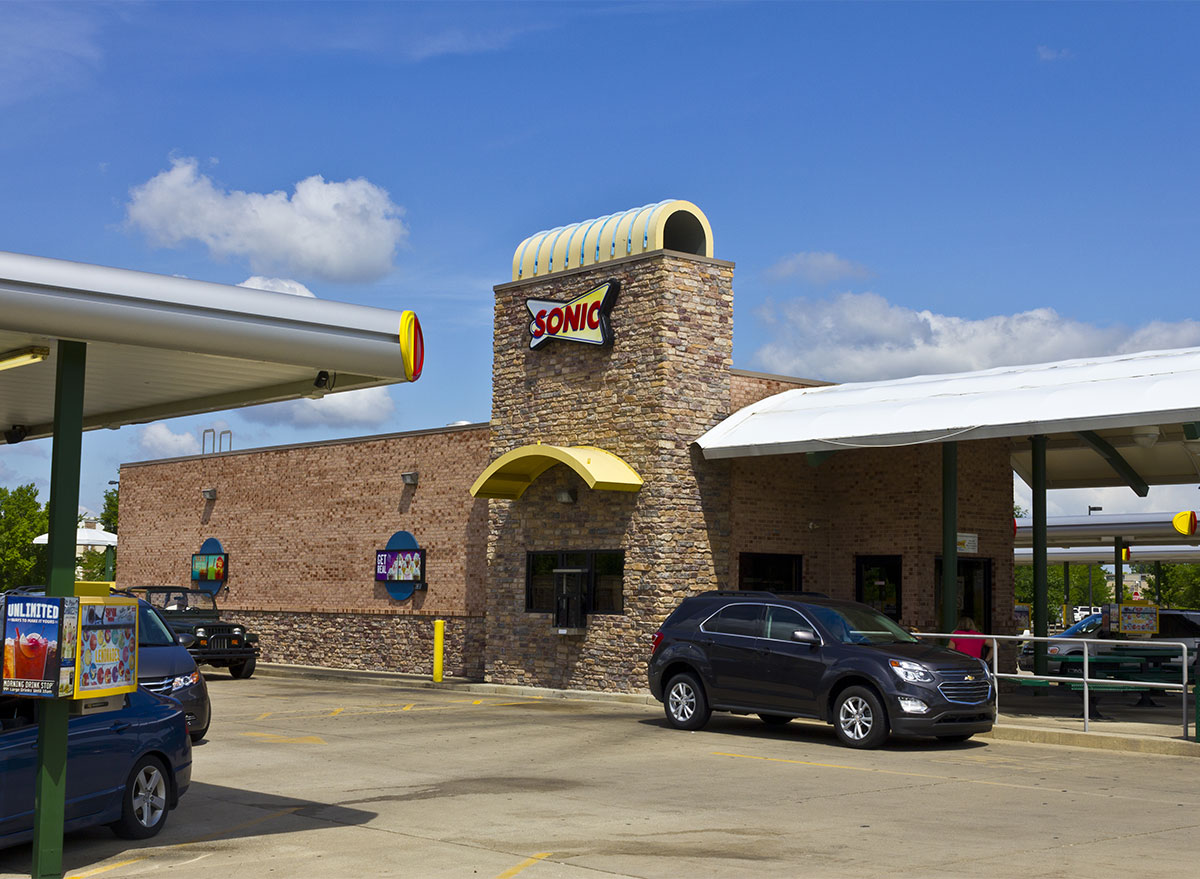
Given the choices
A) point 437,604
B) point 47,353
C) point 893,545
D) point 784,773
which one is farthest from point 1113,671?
point 47,353

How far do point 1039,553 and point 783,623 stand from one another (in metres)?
8.58

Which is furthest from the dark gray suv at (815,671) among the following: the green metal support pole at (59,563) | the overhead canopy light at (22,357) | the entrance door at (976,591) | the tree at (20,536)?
the tree at (20,536)

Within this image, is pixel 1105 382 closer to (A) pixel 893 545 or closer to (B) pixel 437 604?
(A) pixel 893 545

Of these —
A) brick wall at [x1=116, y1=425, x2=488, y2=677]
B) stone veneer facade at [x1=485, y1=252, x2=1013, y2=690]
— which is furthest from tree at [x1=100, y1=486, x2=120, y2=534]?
stone veneer facade at [x1=485, y1=252, x2=1013, y2=690]

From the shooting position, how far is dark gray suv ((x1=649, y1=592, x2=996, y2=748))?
16.4 metres

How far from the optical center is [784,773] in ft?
48.0

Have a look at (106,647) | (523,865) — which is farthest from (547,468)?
(106,647)

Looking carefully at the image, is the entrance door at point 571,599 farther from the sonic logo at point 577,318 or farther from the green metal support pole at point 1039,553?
the green metal support pole at point 1039,553

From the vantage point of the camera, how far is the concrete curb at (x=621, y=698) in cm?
1675

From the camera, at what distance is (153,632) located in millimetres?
15992

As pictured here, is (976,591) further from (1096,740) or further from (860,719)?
(860,719)

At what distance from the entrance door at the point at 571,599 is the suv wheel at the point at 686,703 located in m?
5.69

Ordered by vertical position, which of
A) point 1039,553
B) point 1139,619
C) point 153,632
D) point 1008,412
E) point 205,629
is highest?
point 1008,412

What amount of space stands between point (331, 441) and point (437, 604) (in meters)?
5.63
